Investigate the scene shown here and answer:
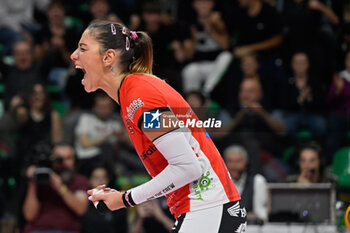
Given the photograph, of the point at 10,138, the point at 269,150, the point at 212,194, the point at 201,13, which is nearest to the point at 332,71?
the point at 201,13

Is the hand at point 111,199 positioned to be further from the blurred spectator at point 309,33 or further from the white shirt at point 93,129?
the blurred spectator at point 309,33

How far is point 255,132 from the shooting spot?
21.6 ft

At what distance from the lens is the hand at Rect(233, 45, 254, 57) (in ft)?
29.0

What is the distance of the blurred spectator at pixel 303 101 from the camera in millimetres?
6797

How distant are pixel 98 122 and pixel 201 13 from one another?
2.88 meters

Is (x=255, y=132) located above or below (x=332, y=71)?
below

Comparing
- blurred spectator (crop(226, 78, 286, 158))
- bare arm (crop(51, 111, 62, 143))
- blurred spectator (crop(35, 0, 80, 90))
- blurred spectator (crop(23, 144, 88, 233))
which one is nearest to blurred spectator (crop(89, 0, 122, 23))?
blurred spectator (crop(35, 0, 80, 90))

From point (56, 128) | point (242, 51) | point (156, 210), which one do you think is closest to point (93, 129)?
point (56, 128)

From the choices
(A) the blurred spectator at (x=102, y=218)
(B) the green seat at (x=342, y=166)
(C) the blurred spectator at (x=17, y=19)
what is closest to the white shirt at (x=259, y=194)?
(B) the green seat at (x=342, y=166)

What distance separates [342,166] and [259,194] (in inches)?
36.1

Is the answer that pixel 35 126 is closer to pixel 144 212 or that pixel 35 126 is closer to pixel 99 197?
pixel 144 212

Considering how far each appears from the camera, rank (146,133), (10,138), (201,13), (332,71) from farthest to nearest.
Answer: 1. (201,13)
2. (332,71)
3. (10,138)
4. (146,133)

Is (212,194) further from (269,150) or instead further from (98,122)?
(98,122)

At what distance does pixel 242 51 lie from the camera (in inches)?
350
